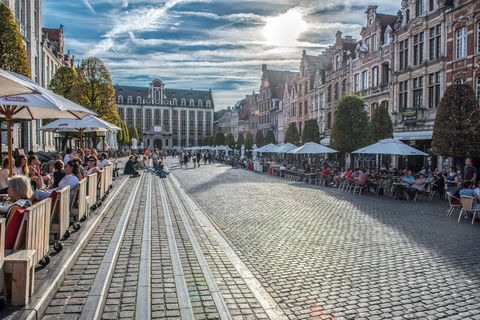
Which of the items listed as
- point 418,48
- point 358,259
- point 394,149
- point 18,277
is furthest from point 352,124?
point 18,277

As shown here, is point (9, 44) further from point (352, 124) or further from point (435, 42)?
point (435, 42)

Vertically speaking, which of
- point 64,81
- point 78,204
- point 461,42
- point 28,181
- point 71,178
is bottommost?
point 78,204

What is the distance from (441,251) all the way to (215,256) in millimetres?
4624

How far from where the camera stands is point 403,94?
2802 cm

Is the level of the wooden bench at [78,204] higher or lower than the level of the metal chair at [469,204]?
higher

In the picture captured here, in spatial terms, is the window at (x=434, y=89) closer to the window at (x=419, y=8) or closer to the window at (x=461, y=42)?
the window at (x=461, y=42)

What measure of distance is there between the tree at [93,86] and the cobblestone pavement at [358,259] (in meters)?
16.8

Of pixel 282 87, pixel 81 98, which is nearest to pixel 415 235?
pixel 81 98

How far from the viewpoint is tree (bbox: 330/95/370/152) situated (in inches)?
972

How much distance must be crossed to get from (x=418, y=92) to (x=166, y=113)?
323ft

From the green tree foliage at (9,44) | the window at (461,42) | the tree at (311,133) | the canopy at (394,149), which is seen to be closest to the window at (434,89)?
the window at (461,42)

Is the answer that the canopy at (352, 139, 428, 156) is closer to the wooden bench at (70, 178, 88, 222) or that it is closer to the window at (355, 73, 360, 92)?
the wooden bench at (70, 178, 88, 222)

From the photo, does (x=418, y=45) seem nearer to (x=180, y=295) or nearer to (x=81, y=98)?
(x=81, y=98)

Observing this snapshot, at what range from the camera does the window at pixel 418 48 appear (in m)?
25.9
